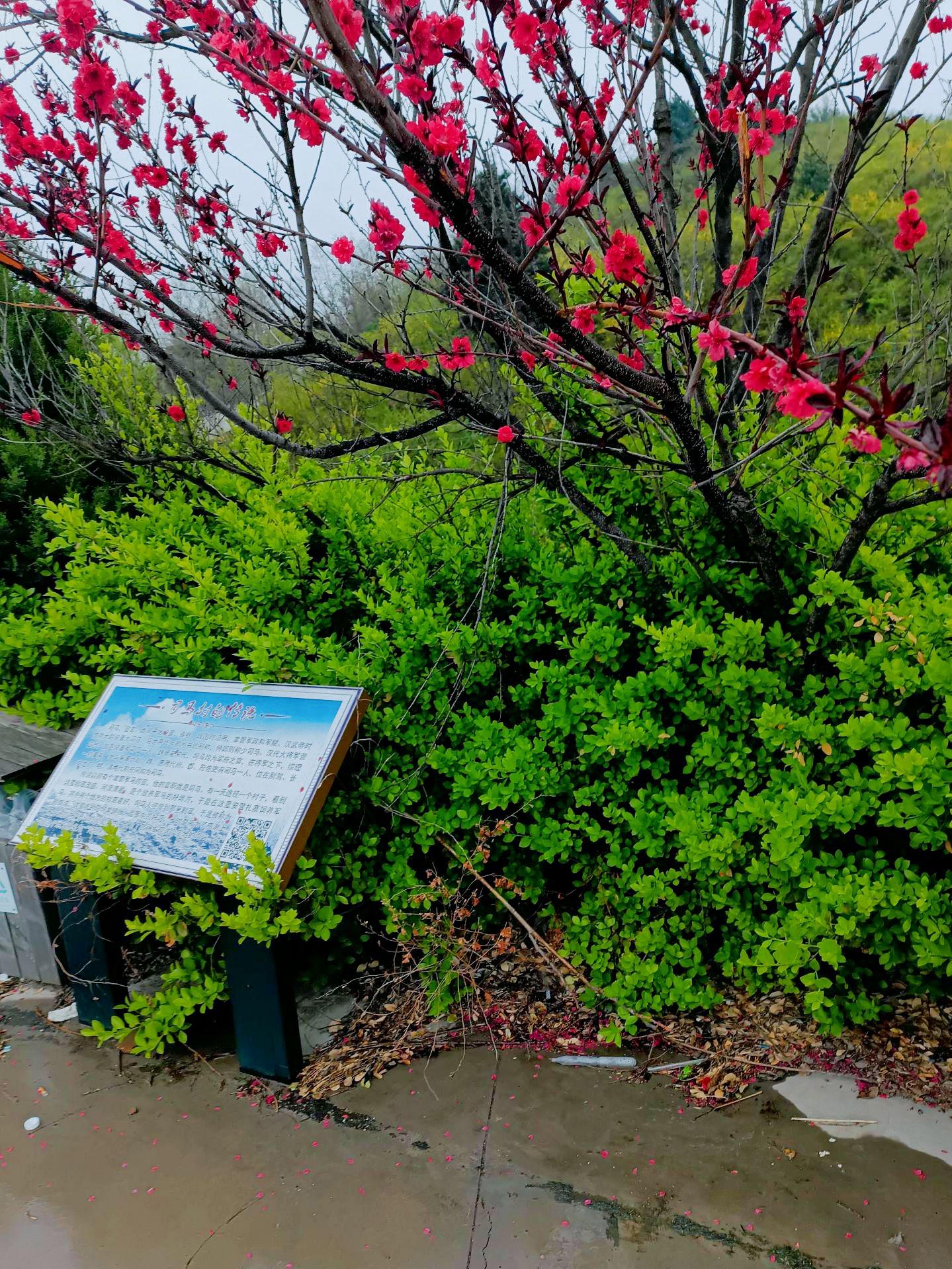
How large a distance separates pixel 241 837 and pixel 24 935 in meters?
1.45

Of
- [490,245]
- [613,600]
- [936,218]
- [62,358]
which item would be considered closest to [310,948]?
[613,600]

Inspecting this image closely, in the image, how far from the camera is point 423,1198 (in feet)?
6.95

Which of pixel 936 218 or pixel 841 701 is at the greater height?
pixel 936 218

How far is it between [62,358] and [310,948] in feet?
16.2

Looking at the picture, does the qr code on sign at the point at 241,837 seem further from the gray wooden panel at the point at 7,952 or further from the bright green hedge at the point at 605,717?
the gray wooden panel at the point at 7,952

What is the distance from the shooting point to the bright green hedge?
7.75 ft

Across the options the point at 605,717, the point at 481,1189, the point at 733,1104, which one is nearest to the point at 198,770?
the point at 605,717

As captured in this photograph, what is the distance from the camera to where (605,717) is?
2707 millimetres

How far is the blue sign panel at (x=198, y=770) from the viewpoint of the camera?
2566 millimetres

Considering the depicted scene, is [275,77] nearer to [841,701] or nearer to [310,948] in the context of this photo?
[841,701]

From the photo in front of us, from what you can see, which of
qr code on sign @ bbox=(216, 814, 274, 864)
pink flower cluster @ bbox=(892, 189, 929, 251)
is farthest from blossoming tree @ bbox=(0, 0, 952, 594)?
qr code on sign @ bbox=(216, 814, 274, 864)

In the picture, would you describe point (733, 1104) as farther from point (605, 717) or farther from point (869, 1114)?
point (605, 717)

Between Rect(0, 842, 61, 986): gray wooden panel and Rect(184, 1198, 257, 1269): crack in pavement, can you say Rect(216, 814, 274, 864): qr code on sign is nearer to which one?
Rect(184, 1198, 257, 1269): crack in pavement

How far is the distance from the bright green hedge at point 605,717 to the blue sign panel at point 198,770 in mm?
152
